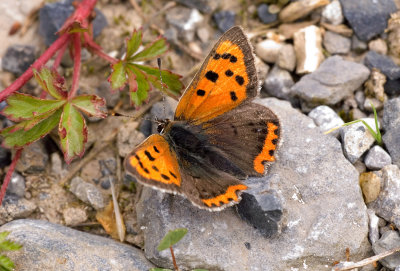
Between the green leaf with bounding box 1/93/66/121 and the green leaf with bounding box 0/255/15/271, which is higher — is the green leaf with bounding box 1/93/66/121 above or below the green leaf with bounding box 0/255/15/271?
above

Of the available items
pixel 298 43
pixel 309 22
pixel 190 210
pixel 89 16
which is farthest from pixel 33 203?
pixel 309 22

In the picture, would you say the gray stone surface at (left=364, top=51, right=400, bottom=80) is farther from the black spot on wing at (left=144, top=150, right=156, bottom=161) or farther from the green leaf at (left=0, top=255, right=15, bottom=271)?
the green leaf at (left=0, top=255, right=15, bottom=271)

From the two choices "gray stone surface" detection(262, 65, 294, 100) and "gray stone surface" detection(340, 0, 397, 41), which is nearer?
"gray stone surface" detection(262, 65, 294, 100)

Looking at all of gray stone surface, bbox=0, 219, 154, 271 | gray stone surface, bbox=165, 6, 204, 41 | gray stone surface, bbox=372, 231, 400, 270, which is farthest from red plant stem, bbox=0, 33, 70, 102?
gray stone surface, bbox=372, 231, 400, 270

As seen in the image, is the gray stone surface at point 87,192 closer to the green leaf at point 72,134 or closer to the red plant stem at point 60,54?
the green leaf at point 72,134

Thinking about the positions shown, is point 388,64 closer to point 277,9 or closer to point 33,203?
point 277,9

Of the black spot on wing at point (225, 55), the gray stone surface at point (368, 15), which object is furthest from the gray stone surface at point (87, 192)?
the gray stone surface at point (368, 15)

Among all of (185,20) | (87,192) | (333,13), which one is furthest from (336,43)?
(87,192)
